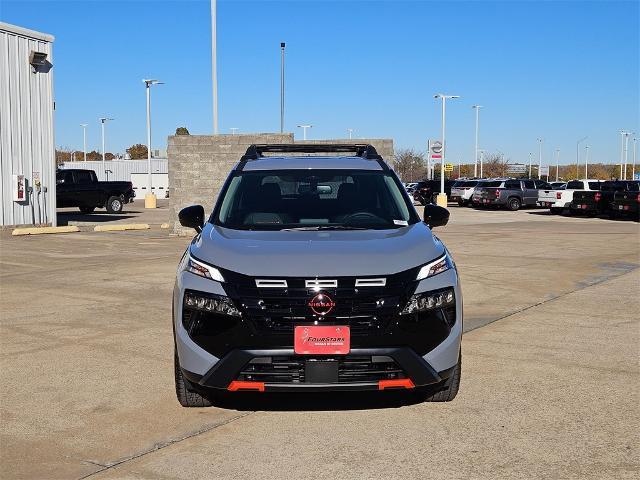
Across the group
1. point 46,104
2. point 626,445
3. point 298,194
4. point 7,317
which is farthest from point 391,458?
point 46,104

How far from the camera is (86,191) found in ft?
110

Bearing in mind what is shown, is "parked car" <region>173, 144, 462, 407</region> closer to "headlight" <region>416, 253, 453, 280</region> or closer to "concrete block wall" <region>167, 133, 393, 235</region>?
"headlight" <region>416, 253, 453, 280</region>

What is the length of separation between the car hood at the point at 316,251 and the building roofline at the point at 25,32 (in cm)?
2022

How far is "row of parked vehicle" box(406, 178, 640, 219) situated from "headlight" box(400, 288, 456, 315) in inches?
860

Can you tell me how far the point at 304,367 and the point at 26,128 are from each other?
2147cm

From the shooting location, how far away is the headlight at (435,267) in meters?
4.65

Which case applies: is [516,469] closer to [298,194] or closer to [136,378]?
[298,194]

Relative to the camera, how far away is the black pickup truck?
3294 cm

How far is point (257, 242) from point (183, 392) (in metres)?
1.18

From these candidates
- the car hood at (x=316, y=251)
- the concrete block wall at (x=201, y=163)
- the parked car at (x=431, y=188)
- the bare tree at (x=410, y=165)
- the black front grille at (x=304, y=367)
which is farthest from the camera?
the bare tree at (x=410, y=165)

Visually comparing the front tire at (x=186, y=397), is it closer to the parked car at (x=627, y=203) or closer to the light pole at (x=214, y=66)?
the light pole at (x=214, y=66)

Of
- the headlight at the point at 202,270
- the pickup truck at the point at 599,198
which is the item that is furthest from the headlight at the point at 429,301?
the pickup truck at the point at 599,198

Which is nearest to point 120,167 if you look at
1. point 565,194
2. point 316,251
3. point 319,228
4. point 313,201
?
point 565,194

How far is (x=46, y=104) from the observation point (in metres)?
24.2
